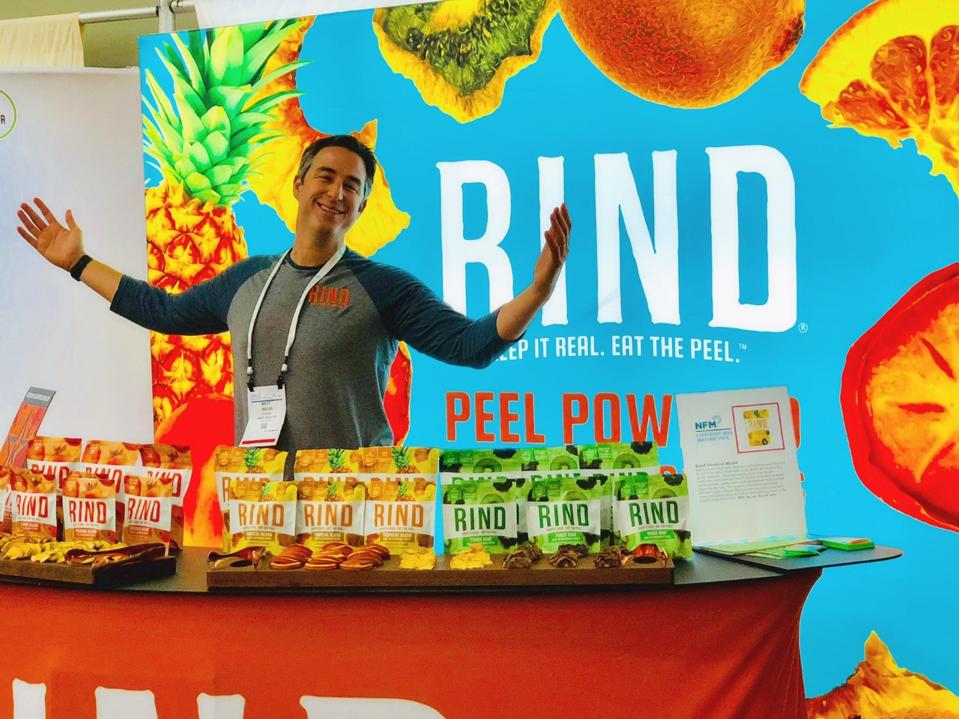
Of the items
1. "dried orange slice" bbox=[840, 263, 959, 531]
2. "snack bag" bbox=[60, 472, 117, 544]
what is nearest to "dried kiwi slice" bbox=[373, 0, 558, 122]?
"dried orange slice" bbox=[840, 263, 959, 531]

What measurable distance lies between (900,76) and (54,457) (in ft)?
9.08

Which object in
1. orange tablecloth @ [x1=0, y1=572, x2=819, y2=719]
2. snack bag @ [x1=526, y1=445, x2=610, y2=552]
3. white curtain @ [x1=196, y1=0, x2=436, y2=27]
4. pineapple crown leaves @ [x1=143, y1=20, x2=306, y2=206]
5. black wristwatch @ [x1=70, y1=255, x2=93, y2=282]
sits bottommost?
orange tablecloth @ [x1=0, y1=572, x2=819, y2=719]

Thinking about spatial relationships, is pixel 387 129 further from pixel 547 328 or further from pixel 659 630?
pixel 659 630

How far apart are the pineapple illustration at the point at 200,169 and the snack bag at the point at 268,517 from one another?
6.13 feet

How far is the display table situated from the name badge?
4.86ft

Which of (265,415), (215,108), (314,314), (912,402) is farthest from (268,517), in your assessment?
(215,108)

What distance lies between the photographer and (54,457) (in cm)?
243

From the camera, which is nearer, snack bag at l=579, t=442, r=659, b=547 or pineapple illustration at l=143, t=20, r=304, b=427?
snack bag at l=579, t=442, r=659, b=547

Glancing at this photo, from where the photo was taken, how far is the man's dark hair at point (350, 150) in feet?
12.4

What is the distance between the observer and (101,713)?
2100mm

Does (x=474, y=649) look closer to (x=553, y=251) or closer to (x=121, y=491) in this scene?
(x=121, y=491)

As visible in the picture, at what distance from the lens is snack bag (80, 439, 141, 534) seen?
2.31 meters

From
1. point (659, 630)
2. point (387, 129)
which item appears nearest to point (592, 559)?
point (659, 630)

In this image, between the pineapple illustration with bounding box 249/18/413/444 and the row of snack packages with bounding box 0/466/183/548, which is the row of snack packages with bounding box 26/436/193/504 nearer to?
the row of snack packages with bounding box 0/466/183/548
